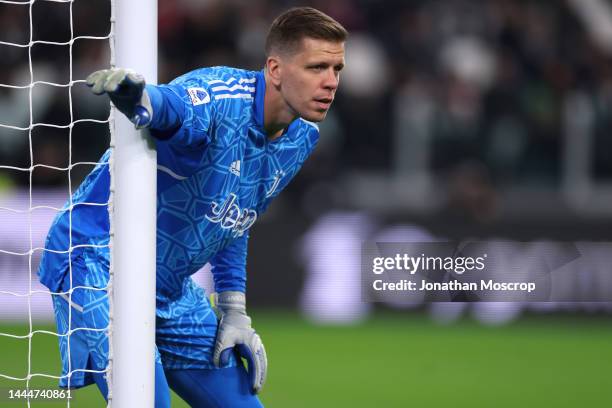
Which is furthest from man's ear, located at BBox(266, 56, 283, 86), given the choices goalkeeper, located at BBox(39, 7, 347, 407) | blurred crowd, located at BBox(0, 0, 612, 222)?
blurred crowd, located at BBox(0, 0, 612, 222)

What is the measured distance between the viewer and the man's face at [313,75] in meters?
3.78

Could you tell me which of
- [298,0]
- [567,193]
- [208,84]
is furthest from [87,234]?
[298,0]

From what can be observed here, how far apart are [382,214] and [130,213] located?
652 cm

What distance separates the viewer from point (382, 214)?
9.91m

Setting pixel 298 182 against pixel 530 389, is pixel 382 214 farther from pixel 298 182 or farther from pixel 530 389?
pixel 530 389

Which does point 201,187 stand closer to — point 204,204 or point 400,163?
point 204,204

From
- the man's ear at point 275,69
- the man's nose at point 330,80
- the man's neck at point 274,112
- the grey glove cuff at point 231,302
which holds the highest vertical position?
the man's ear at point 275,69

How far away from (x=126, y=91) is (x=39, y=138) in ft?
22.7

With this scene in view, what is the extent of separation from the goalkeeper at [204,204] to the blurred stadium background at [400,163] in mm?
4257

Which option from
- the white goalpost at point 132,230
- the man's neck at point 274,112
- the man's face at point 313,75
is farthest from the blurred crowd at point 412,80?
the white goalpost at point 132,230

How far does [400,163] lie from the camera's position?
34.0ft

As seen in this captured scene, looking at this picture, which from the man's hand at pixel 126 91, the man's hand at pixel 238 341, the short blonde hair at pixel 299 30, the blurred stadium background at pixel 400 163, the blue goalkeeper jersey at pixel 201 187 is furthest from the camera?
the blurred stadium background at pixel 400 163

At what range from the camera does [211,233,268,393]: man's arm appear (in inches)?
162

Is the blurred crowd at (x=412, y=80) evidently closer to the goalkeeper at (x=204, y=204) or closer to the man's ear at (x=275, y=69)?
the goalkeeper at (x=204, y=204)
